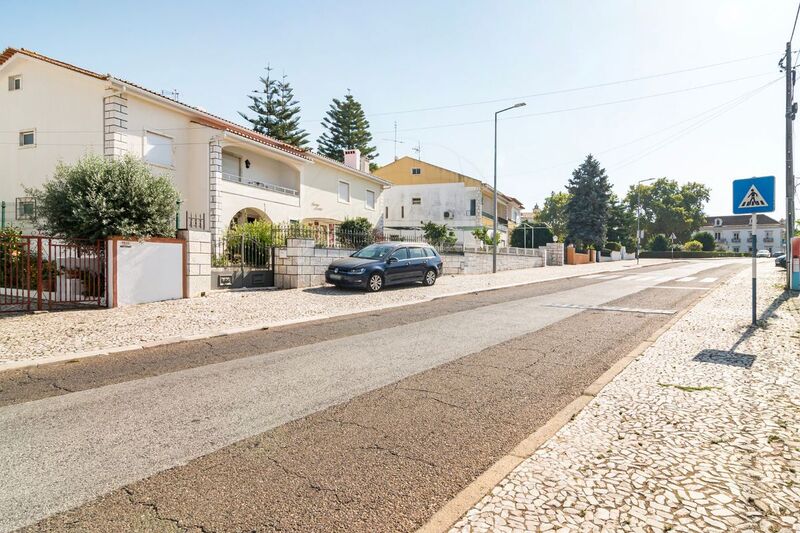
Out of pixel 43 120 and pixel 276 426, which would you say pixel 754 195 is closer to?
pixel 276 426

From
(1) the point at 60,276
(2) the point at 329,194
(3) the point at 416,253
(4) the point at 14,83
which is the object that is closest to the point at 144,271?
(1) the point at 60,276

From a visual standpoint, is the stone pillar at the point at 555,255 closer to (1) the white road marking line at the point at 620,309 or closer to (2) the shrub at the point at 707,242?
(1) the white road marking line at the point at 620,309

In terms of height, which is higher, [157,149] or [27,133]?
[27,133]

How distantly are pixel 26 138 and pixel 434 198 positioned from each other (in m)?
30.5

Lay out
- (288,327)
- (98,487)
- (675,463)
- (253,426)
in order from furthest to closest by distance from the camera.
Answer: (288,327) < (253,426) < (675,463) < (98,487)

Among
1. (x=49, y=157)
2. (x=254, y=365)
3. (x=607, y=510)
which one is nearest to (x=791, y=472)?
(x=607, y=510)

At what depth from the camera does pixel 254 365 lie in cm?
604

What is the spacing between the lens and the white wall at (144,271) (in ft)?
34.1

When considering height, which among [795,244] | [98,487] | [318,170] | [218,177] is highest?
[318,170]

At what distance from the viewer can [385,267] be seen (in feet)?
50.0

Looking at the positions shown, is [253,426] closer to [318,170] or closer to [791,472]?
[791,472]

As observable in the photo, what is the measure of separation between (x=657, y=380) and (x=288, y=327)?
665 centimetres

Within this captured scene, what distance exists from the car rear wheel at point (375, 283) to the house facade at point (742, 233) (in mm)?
113220

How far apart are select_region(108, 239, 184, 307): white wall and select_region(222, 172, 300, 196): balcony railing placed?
9938 mm
